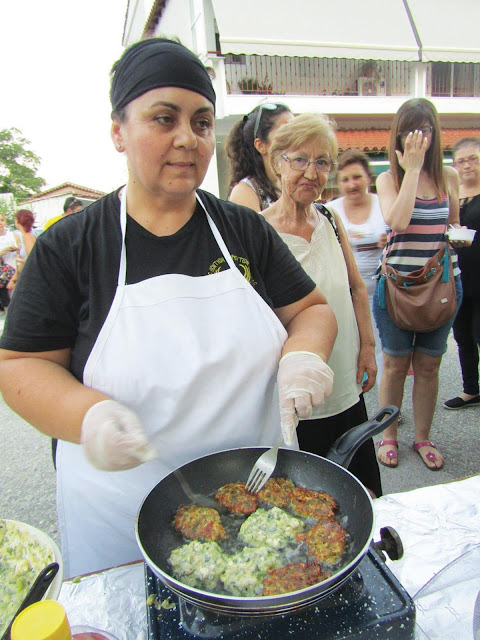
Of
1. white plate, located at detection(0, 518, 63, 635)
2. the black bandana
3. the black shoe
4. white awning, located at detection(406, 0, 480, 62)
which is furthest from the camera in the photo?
white awning, located at detection(406, 0, 480, 62)

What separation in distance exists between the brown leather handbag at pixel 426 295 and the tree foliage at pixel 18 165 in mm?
41547

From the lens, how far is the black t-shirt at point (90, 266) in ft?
3.47

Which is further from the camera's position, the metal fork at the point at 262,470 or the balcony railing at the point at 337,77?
the balcony railing at the point at 337,77

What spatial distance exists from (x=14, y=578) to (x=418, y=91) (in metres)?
14.1

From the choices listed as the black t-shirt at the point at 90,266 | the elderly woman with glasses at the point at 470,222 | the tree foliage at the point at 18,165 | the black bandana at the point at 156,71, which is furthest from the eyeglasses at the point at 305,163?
the tree foliage at the point at 18,165

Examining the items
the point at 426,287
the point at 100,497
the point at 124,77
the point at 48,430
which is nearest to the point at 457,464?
the point at 426,287

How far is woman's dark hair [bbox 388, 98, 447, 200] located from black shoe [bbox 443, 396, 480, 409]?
1.76 metres

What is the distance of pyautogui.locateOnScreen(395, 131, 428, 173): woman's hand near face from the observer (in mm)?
2418

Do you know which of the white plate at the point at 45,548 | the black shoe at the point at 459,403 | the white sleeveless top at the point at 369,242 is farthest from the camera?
the black shoe at the point at 459,403

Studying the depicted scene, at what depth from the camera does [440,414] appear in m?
3.41

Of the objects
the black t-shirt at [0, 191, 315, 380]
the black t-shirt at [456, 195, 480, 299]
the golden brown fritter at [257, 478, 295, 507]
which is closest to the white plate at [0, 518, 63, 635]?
the black t-shirt at [0, 191, 315, 380]

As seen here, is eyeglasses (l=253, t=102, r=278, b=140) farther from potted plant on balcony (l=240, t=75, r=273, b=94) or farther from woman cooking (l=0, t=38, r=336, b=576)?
potted plant on balcony (l=240, t=75, r=273, b=94)

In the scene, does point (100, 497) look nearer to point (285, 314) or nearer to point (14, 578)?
point (14, 578)

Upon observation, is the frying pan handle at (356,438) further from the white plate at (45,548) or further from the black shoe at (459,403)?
the black shoe at (459,403)
